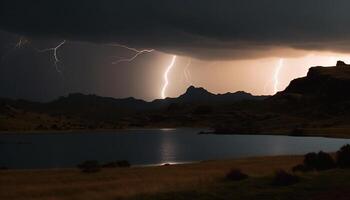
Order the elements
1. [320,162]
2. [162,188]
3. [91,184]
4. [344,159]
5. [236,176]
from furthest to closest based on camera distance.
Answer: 1. [320,162]
2. [344,159]
3. [91,184]
4. [236,176]
5. [162,188]

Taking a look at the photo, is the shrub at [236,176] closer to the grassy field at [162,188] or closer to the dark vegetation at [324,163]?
the grassy field at [162,188]

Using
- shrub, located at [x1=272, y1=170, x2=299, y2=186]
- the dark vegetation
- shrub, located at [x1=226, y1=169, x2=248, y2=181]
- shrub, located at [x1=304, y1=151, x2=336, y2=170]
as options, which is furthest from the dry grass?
shrub, located at [x1=304, y1=151, x2=336, y2=170]

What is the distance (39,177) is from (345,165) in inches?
1370

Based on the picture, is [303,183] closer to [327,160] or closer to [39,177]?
[327,160]

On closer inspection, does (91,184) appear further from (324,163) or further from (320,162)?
(324,163)

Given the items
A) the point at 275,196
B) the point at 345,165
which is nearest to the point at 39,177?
the point at 275,196

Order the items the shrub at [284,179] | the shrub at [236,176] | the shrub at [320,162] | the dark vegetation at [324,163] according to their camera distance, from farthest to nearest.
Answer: the shrub at [320,162], the dark vegetation at [324,163], the shrub at [236,176], the shrub at [284,179]

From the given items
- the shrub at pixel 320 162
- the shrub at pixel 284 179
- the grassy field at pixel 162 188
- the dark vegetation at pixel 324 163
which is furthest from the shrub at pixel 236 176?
the shrub at pixel 320 162

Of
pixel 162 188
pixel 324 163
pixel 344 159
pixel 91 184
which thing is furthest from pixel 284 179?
pixel 344 159

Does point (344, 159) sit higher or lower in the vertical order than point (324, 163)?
higher

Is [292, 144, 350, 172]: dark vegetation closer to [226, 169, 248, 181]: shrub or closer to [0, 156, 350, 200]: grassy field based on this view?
[0, 156, 350, 200]: grassy field

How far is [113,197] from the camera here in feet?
126

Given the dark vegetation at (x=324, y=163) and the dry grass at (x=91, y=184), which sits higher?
the dark vegetation at (x=324, y=163)

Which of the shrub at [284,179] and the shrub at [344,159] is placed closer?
the shrub at [284,179]
